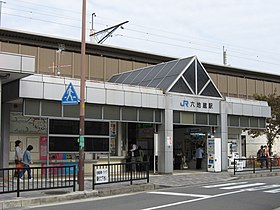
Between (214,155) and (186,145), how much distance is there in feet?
13.5

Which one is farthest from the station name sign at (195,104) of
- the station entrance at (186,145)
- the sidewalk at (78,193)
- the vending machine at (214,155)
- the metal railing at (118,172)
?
the metal railing at (118,172)

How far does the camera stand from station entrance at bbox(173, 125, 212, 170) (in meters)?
29.0

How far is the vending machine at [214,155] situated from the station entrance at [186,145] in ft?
6.99

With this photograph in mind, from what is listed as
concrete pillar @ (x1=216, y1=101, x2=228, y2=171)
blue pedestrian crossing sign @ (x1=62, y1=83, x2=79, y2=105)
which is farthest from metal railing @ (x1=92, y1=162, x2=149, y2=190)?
concrete pillar @ (x1=216, y1=101, x2=228, y2=171)

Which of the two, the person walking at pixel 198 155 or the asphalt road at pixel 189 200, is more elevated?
the person walking at pixel 198 155

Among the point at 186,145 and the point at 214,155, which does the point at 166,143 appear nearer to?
the point at 214,155

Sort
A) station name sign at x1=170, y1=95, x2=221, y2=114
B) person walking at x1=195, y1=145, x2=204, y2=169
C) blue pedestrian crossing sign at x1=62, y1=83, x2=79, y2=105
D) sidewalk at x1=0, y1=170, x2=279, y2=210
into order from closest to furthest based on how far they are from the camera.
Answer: sidewalk at x1=0, y1=170, x2=279, y2=210 → blue pedestrian crossing sign at x1=62, y1=83, x2=79, y2=105 → station name sign at x1=170, y1=95, x2=221, y2=114 → person walking at x1=195, y1=145, x2=204, y2=169

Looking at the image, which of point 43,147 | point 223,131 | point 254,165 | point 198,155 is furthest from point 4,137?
point 254,165

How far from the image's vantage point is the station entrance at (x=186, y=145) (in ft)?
95.0

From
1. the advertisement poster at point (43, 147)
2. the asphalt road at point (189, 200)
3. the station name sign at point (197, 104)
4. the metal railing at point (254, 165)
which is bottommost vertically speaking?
the asphalt road at point (189, 200)

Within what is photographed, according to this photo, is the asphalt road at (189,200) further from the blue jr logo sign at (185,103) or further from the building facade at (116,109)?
the blue jr logo sign at (185,103)

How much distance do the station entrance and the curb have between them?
11.5 meters

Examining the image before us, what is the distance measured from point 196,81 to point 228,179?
7.28 m

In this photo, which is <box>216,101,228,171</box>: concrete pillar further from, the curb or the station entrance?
the curb
